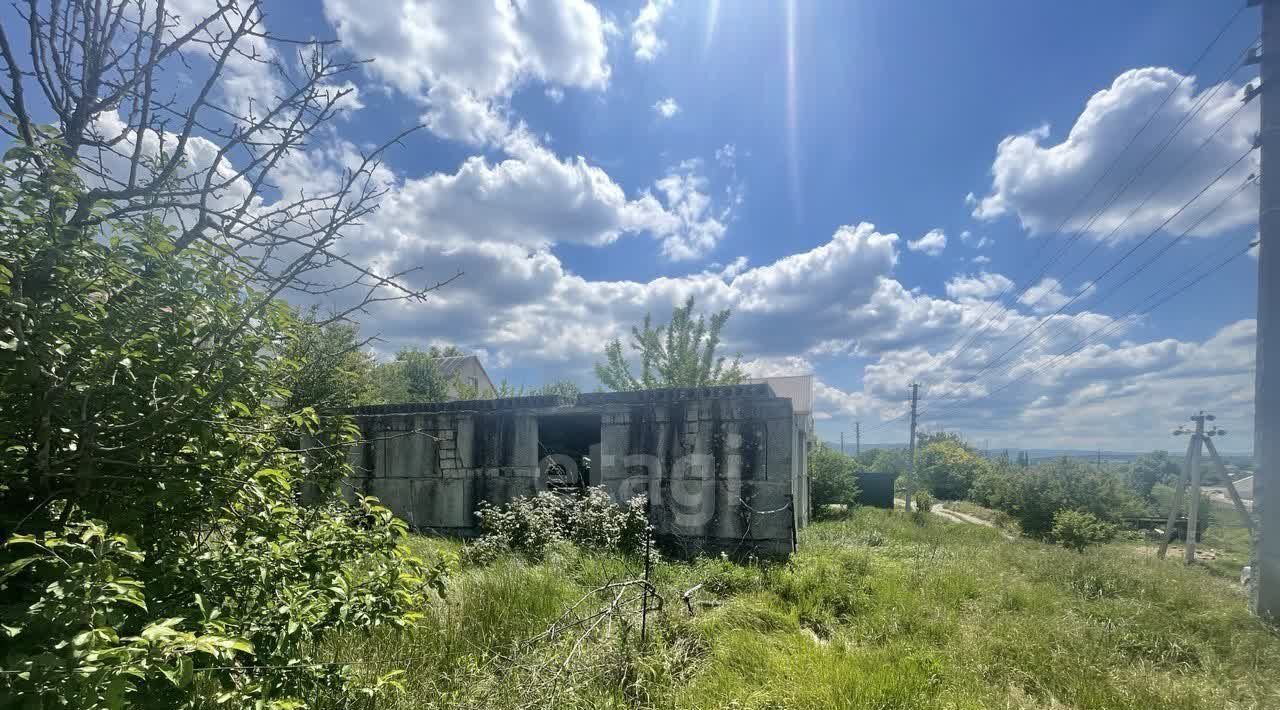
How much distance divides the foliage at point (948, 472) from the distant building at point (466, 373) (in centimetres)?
2517

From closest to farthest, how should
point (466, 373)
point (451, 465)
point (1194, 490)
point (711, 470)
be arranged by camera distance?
point (711, 470), point (451, 465), point (1194, 490), point (466, 373)

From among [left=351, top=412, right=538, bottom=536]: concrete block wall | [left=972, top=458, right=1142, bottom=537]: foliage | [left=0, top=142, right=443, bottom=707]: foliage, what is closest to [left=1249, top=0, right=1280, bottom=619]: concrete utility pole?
[left=0, top=142, right=443, bottom=707]: foliage

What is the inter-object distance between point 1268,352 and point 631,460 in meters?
7.91

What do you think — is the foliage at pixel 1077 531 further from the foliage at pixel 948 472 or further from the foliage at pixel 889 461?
the foliage at pixel 889 461

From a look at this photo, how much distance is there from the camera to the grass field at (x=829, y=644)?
3.26 meters

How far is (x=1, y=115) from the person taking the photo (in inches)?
64.2

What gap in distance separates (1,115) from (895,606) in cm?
682

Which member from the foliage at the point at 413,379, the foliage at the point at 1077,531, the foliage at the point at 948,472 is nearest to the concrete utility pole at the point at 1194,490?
the foliage at the point at 1077,531

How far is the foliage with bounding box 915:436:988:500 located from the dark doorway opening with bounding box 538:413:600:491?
23171mm

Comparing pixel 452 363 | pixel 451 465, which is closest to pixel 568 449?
pixel 451 465

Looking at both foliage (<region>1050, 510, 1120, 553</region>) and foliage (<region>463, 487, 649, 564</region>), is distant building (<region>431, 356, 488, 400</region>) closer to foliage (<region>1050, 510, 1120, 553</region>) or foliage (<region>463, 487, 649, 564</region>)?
foliage (<region>463, 487, 649, 564</region>)

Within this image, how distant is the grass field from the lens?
3256 millimetres

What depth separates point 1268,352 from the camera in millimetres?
5738

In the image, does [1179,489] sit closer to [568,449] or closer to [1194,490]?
[1194,490]
